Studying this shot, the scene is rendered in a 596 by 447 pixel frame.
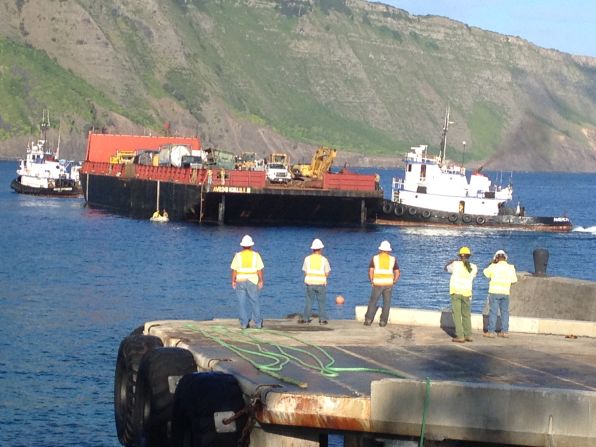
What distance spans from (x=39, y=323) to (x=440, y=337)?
18.8 meters

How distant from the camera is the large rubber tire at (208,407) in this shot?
721 inches

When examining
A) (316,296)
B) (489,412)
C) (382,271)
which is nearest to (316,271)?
(316,296)

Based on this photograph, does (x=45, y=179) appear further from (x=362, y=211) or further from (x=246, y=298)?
(x=246, y=298)

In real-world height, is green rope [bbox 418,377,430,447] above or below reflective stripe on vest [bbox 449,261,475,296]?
below

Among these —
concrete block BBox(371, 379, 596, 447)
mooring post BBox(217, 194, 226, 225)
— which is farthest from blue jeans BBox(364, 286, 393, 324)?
Answer: mooring post BBox(217, 194, 226, 225)

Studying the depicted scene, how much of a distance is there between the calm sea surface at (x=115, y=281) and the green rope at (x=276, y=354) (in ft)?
12.7

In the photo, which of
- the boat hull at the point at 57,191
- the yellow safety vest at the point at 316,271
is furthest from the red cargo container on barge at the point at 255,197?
the yellow safety vest at the point at 316,271

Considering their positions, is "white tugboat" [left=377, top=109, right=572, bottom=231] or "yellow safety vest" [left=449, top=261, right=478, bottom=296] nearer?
"yellow safety vest" [left=449, top=261, right=478, bottom=296]

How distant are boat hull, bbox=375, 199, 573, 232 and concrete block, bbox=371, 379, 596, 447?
2928 inches

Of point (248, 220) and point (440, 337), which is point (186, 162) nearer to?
point (248, 220)

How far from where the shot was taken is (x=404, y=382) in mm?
16953

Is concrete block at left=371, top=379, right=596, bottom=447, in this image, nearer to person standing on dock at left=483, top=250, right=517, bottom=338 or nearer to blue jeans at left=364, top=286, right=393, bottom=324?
person standing on dock at left=483, top=250, right=517, bottom=338

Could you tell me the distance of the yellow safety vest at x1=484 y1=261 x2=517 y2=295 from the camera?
24.9 meters

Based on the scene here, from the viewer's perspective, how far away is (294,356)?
2148cm
